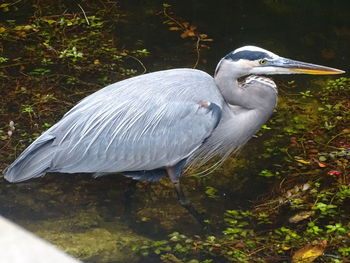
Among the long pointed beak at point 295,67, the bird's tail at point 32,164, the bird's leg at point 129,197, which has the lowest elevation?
the bird's leg at point 129,197

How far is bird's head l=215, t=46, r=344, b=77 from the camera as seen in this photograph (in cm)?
352

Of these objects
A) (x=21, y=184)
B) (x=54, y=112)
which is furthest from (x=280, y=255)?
(x=54, y=112)

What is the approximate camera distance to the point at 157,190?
3875 millimetres

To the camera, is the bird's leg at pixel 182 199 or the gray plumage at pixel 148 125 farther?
the bird's leg at pixel 182 199

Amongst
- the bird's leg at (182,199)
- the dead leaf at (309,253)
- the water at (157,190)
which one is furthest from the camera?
the bird's leg at (182,199)

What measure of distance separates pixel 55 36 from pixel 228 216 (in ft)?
8.37

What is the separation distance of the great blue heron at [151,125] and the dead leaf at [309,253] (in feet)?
2.43

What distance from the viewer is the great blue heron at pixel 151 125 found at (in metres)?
3.48

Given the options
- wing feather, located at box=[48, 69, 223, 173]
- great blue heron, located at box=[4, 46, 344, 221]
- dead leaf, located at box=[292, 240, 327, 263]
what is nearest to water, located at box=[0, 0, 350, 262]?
great blue heron, located at box=[4, 46, 344, 221]

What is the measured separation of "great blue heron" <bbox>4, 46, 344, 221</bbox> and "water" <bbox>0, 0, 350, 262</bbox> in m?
0.20

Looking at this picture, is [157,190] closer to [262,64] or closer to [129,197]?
[129,197]

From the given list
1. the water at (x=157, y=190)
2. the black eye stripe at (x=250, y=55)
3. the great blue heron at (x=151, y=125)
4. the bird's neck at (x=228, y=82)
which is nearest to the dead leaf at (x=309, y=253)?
the water at (x=157, y=190)

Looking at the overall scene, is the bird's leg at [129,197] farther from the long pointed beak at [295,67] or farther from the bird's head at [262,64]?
the long pointed beak at [295,67]

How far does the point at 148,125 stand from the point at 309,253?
44.7 inches
